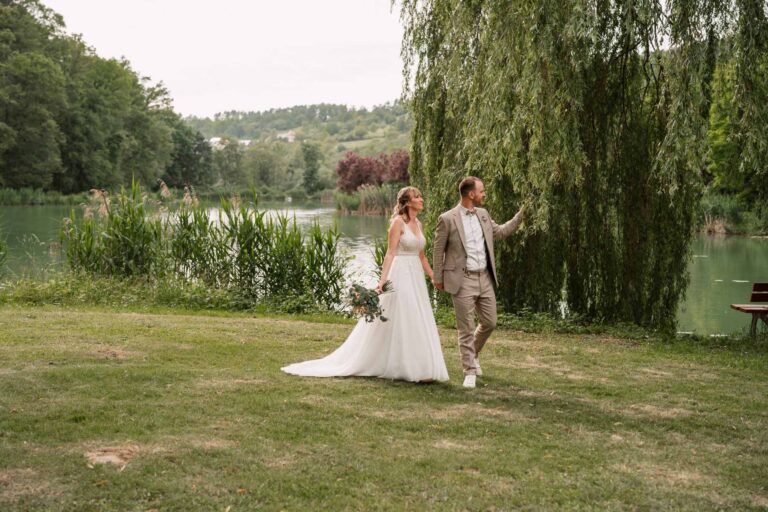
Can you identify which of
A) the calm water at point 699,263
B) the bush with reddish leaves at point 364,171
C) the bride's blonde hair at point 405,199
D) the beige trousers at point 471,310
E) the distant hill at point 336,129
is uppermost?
the distant hill at point 336,129

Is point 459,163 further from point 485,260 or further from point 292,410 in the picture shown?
point 292,410

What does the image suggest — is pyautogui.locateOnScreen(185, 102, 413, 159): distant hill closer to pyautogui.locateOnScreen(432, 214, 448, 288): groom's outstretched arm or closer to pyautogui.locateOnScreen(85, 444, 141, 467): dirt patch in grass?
pyautogui.locateOnScreen(432, 214, 448, 288): groom's outstretched arm

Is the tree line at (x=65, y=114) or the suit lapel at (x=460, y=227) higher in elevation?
the tree line at (x=65, y=114)

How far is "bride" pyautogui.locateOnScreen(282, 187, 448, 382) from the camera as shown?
282 inches

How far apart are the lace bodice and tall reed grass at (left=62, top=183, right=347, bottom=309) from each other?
6.38 meters

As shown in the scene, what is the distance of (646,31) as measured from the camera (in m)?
10.5

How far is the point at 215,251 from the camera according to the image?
1420 cm

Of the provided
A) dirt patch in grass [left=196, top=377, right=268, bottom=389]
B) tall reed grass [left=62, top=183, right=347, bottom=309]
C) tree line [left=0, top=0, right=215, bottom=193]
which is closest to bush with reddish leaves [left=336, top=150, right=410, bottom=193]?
tree line [left=0, top=0, right=215, bottom=193]

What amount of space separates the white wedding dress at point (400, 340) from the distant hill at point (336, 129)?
337 feet

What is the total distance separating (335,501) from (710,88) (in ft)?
24.0

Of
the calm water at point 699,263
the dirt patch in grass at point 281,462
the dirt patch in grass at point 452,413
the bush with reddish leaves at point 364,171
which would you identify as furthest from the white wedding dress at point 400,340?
the bush with reddish leaves at point 364,171

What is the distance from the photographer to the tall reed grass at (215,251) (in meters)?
13.9

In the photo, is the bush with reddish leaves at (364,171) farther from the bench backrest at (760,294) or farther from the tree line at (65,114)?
the bench backrest at (760,294)

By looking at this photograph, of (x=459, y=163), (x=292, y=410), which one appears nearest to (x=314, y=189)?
(x=459, y=163)
